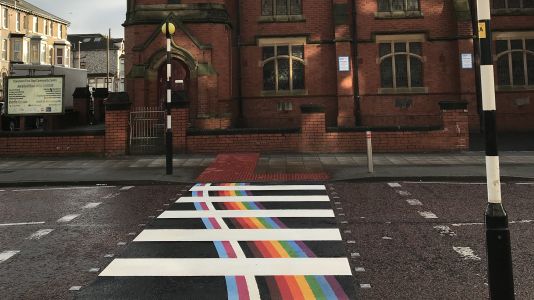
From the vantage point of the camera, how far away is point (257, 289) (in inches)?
156

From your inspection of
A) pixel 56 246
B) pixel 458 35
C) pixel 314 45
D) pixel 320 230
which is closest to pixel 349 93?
pixel 314 45

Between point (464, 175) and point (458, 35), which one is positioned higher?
point (458, 35)

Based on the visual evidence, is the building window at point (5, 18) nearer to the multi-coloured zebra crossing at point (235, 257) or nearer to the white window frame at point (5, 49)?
the white window frame at point (5, 49)

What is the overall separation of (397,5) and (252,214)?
17.4 metres

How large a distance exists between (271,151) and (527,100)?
1379 centimetres

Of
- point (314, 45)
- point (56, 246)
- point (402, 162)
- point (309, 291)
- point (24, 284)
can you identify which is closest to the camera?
point (309, 291)

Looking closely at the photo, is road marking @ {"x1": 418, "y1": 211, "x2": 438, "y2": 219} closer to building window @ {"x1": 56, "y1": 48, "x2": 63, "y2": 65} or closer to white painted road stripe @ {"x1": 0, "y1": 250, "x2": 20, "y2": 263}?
white painted road stripe @ {"x1": 0, "y1": 250, "x2": 20, "y2": 263}

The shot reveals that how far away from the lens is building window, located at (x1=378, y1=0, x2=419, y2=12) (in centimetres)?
2070

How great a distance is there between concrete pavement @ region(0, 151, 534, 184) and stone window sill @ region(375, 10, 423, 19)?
358 inches

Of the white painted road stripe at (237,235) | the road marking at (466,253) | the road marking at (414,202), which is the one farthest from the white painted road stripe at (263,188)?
the road marking at (466,253)

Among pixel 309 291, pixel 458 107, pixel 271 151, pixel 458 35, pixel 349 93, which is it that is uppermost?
pixel 458 35

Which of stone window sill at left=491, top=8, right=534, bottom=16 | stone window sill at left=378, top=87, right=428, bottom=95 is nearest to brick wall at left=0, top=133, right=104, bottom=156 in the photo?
stone window sill at left=378, top=87, right=428, bottom=95

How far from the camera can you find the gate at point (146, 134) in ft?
51.7

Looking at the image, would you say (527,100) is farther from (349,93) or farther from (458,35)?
(349,93)
